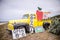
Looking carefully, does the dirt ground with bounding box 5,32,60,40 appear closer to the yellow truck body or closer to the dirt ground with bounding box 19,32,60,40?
the dirt ground with bounding box 19,32,60,40

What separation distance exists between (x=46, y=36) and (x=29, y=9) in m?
0.42

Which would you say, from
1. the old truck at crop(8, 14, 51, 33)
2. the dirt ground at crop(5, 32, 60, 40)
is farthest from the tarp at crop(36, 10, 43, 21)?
the dirt ground at crop(5, 32, 60, 40)

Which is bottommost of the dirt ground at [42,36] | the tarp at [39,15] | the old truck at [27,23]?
the dirt ground at [42,36]

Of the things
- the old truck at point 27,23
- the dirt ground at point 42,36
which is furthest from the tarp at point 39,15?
the dirt ground at point 42,36

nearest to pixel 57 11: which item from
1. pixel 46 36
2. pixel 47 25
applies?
pixel 47 25

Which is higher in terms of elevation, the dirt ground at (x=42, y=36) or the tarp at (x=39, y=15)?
the tarp at (x=39, y=15)

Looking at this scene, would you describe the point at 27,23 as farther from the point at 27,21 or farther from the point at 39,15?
the point at 39,15

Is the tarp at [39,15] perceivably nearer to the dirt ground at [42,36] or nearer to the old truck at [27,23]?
the old truck at [27,23]

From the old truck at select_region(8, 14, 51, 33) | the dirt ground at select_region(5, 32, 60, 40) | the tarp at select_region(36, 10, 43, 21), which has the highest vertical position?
the tarp at select_region(36, 10, 43, 21)

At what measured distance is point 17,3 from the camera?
1620 mm

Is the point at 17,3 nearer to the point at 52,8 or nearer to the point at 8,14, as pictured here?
the point at 8,14

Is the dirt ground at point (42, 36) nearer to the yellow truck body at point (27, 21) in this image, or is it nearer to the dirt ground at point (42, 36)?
the dirt ground at point (42, 36)

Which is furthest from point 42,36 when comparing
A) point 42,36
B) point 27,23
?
point 27,23

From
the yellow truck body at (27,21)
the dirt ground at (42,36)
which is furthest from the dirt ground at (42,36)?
the yellow truck body at (27,21)
